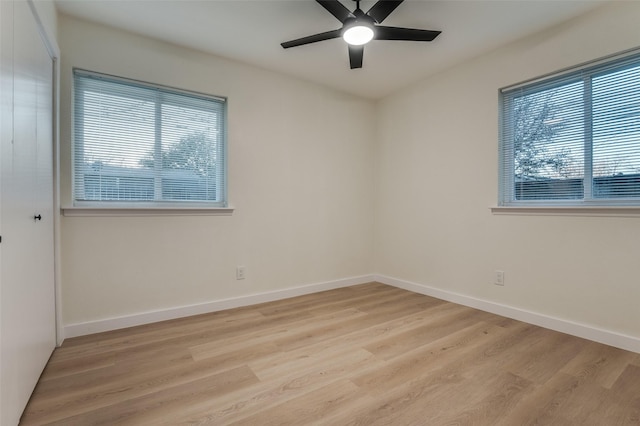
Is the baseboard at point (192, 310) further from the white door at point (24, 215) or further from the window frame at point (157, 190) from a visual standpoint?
the window frame at point (157, 190)

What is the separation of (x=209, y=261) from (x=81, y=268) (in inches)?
37.7

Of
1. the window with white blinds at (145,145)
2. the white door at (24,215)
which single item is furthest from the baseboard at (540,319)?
the white door at (24,215)

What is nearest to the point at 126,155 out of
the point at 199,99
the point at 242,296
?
the point at 199,99

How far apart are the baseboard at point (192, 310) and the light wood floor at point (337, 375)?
9cm

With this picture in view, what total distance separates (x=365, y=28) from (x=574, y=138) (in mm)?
1874

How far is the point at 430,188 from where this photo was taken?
3.41 meters

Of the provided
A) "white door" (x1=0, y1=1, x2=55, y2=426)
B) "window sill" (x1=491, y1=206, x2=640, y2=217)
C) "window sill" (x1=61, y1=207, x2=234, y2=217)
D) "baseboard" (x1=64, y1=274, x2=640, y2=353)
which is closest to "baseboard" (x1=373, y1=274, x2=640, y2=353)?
"baseboard" (x1=64, y1=274, x2=640, y2=353)

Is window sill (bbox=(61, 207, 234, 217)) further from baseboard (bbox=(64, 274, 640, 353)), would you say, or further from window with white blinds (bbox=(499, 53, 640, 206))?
window with white blinds (bbox=(499, 53, 640, 206))

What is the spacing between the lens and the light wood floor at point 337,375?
144 cm

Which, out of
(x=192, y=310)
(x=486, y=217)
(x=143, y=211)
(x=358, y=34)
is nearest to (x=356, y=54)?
(x=358, y=34)

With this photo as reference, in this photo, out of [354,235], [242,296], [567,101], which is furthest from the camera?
[354,235]

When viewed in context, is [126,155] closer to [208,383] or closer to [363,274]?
[208,383]

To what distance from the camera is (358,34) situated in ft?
6.79

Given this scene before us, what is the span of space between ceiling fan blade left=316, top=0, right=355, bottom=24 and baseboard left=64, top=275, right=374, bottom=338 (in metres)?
2.57
